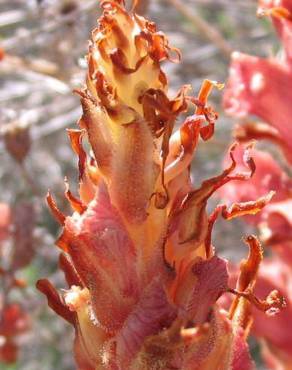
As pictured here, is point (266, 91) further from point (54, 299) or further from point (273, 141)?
point (54, 299)

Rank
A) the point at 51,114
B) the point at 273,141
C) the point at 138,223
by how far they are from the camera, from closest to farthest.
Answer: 1. the point at 138,223
2. the point at 273,141
3. the point at 51,114

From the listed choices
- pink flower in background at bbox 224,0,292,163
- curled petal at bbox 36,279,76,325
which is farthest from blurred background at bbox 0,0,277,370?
curled petal at bbox 36,279,76,325

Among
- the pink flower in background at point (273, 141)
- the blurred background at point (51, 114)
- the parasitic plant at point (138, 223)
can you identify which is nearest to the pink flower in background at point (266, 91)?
the pink flower in background at point (273, 141)

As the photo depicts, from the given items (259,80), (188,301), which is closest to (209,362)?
(188,301)

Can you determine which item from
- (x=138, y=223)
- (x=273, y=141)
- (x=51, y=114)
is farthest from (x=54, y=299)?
(x=51, y=114)

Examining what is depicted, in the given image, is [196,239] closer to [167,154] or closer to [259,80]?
[167,154]
